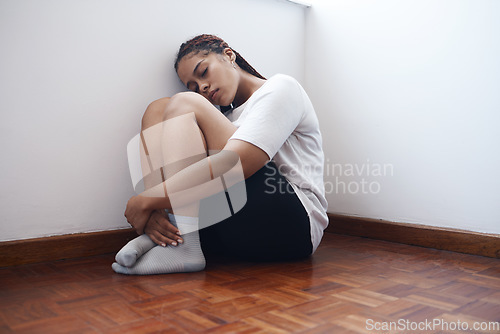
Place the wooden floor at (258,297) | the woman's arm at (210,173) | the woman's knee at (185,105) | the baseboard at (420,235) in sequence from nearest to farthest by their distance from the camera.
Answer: the wooden floor at (258,297)
the woman's arm at (210,173)
the woman's knee at (185,105)
the baseboard at (420,235)

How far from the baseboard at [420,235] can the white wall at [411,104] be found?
1.2 inches

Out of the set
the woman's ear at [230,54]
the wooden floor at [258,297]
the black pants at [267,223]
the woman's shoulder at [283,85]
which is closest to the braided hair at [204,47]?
the woman's ear at [230,54]

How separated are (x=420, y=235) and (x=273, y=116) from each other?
0.74 meters

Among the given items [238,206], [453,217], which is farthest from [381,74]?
[238,206]

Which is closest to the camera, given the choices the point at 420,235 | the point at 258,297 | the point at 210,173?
the point at 258,297

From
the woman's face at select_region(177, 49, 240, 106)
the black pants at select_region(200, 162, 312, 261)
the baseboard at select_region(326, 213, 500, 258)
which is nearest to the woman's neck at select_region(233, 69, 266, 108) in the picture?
the woman's face at select_region(177, 49, 240, 106)

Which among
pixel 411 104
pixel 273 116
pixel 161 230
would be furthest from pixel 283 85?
pixel 411 104

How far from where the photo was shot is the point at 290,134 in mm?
1087

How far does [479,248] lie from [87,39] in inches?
52.1

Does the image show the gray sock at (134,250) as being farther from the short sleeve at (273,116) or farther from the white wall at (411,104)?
the white wall at (411,104)

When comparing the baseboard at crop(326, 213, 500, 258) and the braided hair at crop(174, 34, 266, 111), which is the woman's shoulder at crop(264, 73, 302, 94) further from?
the baseboard at crop(326, 213, 500, 258)

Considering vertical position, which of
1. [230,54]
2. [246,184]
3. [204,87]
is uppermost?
[230,54]

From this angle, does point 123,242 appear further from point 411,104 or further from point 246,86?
point 411,104

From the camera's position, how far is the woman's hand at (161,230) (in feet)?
3.31
